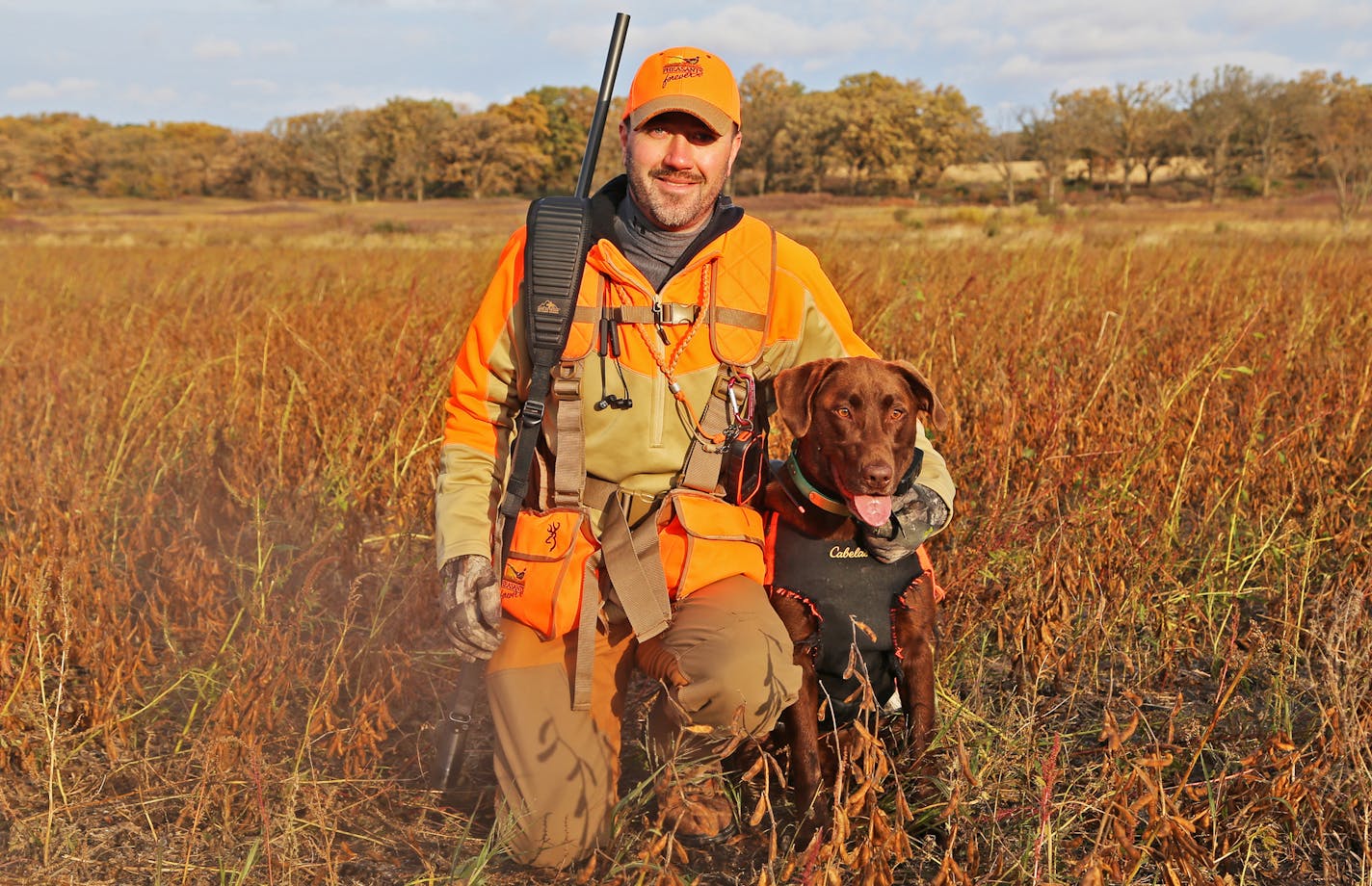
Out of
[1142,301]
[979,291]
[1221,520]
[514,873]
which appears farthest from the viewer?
[979,291]

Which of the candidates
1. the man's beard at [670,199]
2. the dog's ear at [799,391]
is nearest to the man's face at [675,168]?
the man's beard at [670,199]

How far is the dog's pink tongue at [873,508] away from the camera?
206cm

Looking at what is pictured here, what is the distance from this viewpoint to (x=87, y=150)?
67125 mm

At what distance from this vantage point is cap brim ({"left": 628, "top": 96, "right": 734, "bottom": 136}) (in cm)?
236

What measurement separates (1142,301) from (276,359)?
496 centimetres

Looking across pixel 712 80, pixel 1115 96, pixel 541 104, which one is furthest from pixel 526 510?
pixel 541 104

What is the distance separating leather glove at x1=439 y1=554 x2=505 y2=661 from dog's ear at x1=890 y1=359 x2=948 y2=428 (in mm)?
1105

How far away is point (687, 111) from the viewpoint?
2359mm

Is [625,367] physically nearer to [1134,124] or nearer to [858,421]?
[858,421]

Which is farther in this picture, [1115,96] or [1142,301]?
[1115,96]

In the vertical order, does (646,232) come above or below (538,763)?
above

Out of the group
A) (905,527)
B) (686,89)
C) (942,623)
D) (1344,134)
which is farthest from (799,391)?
(1344,134)

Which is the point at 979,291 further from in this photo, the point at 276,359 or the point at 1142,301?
the point at 276,359

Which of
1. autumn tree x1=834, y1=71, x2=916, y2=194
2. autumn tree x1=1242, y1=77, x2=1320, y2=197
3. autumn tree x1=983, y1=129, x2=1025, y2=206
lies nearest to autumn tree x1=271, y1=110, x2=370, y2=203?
autumn tree x1=834, y1=71, x2=916, y2=194
